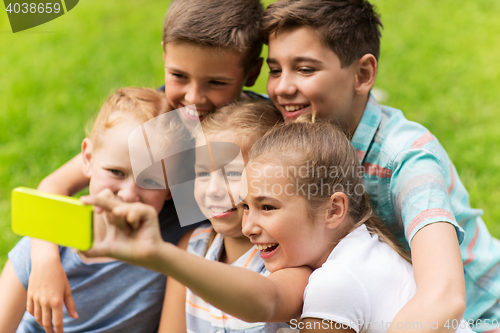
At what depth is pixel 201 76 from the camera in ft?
6.43

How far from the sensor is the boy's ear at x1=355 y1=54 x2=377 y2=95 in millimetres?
1970

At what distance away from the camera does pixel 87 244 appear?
1029mm

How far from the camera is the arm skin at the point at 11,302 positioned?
1998 millimetres

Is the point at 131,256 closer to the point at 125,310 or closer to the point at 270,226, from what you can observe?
the point at 270,226

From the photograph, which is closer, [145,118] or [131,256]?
[131,256]

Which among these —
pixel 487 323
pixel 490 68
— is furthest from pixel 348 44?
pixel 490 68

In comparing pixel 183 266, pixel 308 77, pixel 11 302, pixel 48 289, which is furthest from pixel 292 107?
pixel 11 302

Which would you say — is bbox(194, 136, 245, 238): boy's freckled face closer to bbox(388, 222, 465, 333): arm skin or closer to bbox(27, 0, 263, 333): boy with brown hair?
bbox(27, 0, 263, 333): boy with brown hair

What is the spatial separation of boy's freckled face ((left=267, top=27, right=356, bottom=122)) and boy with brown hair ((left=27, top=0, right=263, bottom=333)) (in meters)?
0.17

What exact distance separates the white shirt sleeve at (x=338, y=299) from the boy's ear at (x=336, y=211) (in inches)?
7.2

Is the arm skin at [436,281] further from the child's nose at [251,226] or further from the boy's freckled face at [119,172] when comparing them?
the boy's freckled face at [119,172]

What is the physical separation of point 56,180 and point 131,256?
4.36 feet

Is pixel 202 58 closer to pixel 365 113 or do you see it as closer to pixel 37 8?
pixel 365 113

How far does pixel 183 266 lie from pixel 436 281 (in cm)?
74
